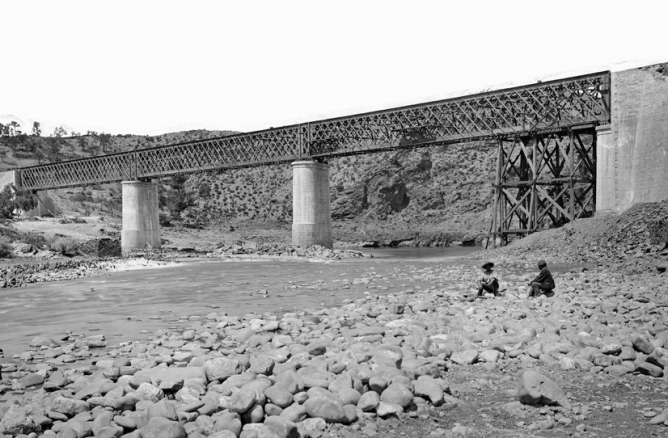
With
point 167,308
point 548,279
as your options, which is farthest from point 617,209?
point 167,308

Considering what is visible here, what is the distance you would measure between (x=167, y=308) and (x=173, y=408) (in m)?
9.92

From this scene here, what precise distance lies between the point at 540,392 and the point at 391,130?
1606 inches

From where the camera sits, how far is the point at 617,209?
30.9 m

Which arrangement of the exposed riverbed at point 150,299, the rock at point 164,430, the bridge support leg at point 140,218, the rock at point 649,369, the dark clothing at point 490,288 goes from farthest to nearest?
the bridge support leg at point 140,218 → the dark clothing at point 490,288 → the exposed riverbed at point 150,299 → the rock at point 649,369 → the rock at point 164,430

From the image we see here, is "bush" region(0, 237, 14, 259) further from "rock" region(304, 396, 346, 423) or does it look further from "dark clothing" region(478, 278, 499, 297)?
"rock" region(304, 396, 346, 423)

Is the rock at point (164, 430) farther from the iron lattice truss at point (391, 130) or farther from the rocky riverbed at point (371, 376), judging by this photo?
the iron lattice truss at point (391, 130)

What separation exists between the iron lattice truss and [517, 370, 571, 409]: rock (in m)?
30.8

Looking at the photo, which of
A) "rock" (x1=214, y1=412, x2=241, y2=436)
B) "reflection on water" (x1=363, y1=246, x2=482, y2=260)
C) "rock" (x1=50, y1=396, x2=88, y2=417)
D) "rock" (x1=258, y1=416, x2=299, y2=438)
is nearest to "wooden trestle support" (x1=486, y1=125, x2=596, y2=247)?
"reflection on water" (x1=363, y1=246, x2=482, y2=260)

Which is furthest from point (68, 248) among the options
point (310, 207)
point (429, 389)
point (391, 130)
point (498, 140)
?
point (429, 389)

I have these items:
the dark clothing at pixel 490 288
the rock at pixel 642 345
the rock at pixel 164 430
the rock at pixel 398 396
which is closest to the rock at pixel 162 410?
the rock at pixel 164 430

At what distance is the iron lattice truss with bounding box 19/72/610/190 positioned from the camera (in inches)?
1417

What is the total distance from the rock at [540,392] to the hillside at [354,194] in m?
74.1

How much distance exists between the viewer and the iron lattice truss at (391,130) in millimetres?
36000

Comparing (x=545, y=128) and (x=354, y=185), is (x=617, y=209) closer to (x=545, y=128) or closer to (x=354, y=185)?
(x=545, y=128)
